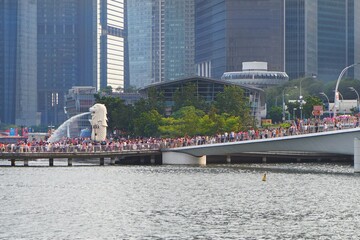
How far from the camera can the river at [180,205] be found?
57.3 meters

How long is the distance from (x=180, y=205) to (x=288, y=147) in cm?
4559

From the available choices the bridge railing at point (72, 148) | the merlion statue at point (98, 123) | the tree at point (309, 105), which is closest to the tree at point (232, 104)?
the tree at point (309, 105)

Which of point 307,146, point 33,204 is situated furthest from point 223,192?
point 307,146

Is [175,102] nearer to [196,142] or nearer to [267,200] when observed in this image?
[196,142]

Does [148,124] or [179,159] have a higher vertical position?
[148,124]

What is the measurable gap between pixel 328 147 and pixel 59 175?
95.3ft

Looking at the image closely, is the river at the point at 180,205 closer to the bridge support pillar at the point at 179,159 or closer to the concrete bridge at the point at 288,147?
the concrete bridge at the point at 288,147

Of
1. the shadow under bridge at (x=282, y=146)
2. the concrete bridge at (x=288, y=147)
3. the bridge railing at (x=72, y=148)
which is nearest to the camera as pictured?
the concrete bridge at (x=288, y=147)

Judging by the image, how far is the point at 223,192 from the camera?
8288cm

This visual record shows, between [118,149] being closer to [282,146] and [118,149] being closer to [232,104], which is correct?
[282,146]

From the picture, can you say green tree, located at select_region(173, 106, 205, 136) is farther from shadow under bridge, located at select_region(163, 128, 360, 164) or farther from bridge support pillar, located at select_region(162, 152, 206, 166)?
bridge support pillar, located at select_region(162, 152, 206, 166)

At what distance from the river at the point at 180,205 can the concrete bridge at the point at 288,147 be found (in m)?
3.17

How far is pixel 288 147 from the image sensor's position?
11562 centimetres

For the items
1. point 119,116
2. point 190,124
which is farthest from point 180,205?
point 119,116
